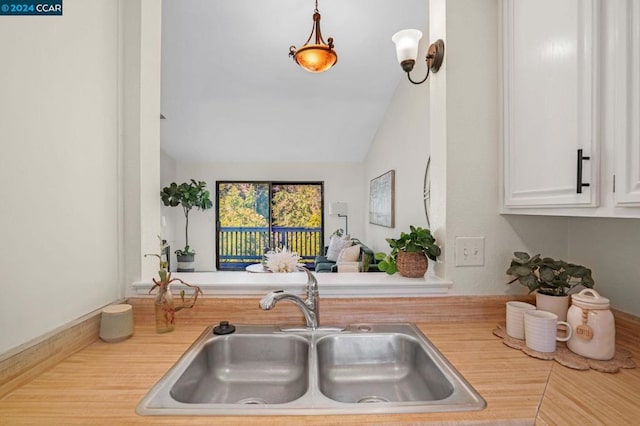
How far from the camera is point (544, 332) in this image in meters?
0.96

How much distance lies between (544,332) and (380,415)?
0.63 metres

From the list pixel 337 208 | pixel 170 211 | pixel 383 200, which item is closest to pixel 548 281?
pixel 383 200

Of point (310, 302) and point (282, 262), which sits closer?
point (310, 302)

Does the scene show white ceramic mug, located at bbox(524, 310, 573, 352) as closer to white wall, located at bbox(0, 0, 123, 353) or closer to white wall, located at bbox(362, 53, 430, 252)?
white wall, located at bbox(0, 0, 123, 353)

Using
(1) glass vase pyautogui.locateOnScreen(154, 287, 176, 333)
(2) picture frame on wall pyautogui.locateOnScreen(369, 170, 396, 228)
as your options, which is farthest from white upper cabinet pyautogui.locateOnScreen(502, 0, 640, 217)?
(2) picture frame on wall pyautogui.locateOnScreen(369, 170, 396, 228)

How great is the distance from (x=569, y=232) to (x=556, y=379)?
0.73m

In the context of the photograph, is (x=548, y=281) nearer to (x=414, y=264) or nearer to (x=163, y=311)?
(x=414, y=264)

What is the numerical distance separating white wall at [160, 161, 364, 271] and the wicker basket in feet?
16.1

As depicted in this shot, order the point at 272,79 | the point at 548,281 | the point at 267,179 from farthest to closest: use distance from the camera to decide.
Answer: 1. the point at 267,179
2. the point at 272,79
3. the point at 548,281

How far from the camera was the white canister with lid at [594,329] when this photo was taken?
91cm

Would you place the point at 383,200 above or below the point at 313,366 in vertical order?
above

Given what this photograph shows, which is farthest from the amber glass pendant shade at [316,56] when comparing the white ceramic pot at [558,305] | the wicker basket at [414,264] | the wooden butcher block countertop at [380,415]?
the white ceramic pot at [558,305]

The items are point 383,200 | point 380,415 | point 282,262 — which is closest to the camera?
point 380,415

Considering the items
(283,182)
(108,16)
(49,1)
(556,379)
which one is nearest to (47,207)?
(49,1)
